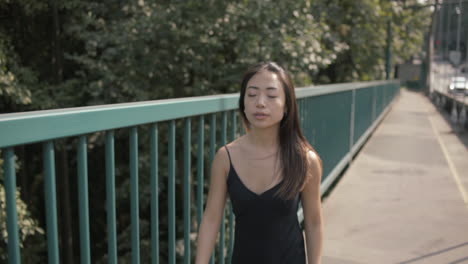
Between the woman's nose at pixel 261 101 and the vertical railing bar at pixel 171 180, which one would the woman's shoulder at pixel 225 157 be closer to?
the woman's nose at pixel 261 101

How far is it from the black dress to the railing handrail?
40 cm

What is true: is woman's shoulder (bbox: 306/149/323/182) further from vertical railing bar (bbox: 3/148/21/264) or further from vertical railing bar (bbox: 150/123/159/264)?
vertical railing bar (bbox: 3/148/21/264)

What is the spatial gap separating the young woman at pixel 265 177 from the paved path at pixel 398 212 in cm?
184

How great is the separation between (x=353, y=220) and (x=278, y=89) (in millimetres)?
3086

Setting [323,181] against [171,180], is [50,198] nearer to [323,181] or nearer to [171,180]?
[171,180]

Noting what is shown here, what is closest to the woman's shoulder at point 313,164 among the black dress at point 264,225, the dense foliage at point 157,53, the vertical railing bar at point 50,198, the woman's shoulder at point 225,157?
the black dress at point 264,225

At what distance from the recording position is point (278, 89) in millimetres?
2232

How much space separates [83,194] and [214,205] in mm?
602

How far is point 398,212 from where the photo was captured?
5.31 m

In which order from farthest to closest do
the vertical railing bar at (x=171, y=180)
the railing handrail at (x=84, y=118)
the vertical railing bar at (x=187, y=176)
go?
the vertical railing bar at (x=187, y=176), the vertical railing bar at (x=171, y=180), the railing handrail at (x=84, y=118)

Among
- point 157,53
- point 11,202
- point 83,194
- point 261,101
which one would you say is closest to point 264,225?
point 261,101

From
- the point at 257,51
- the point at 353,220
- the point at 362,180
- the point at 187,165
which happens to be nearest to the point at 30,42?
the point at 257,51

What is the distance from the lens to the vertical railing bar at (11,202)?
155cm

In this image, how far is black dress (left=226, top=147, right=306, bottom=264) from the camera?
2.17 metres
